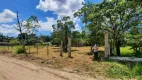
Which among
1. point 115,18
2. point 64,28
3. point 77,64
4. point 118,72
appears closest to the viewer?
point 118,72

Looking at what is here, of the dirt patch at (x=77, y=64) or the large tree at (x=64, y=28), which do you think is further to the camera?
the large tree at (x=64, y=28)

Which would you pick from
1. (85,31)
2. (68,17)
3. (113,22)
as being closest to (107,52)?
(113,22)

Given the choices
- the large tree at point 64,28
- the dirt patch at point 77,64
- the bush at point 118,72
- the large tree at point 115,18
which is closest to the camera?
the bush at point 118,72

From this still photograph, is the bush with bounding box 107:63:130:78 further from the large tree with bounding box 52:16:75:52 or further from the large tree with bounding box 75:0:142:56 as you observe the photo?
the large tree with bounding box 52:16:75:52

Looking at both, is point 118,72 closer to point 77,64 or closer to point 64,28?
point 77,64

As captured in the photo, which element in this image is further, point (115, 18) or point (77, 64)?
point (115, 18)

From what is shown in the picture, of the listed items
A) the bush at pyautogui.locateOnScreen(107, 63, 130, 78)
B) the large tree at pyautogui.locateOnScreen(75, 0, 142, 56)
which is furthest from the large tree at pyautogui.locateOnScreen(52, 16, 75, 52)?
the bush at pyautogui.locateOnScreen(107, 63, 130, 78)

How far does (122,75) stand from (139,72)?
1006 mm

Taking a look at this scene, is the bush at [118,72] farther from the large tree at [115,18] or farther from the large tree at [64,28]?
the large tree at [64,28]

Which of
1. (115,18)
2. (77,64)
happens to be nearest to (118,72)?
(77,64)

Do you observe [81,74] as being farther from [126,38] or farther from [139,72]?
[126,38]

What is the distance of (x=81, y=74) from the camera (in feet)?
37.9

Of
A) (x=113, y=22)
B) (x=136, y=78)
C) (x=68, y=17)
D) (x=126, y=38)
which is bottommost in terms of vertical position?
(x=136, y=78)

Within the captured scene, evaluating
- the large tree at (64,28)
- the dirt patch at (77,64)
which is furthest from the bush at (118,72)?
the large tree at (64,28)
